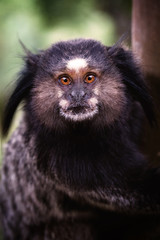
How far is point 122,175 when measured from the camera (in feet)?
9.93

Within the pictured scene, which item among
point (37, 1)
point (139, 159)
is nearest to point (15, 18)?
→ point (37, 1)

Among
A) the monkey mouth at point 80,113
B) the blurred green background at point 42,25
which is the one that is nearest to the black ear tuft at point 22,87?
the monkey mouth at point 80,113

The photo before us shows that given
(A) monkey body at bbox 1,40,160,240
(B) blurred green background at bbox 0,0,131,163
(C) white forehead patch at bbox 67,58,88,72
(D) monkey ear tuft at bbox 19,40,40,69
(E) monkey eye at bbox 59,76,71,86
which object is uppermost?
(B) blurred green background at bbox 0,0,131,163

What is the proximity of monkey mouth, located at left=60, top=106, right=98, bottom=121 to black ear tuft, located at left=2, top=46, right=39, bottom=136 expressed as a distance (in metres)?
0.48

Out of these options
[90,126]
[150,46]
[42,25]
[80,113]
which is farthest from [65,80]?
[42,25]

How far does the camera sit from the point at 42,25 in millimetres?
4930

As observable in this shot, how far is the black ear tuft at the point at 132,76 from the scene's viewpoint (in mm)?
3059

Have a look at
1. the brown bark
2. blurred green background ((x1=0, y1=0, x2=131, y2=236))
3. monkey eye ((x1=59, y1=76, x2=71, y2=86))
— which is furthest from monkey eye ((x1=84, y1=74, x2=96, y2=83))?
blurred green background ((x1=0, y1=0, x2=131, y2=236))

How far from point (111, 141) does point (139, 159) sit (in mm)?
249

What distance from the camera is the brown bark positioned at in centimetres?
296

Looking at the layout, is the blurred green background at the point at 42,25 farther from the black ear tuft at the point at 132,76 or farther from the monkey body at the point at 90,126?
the black ear tuft at the point at 132,76

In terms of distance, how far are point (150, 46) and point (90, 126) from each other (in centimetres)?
73

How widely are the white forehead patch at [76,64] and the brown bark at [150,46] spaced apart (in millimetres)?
515

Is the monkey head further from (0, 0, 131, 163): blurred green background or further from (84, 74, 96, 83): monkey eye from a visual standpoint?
(0, 0, 131, 163): blurred green background
